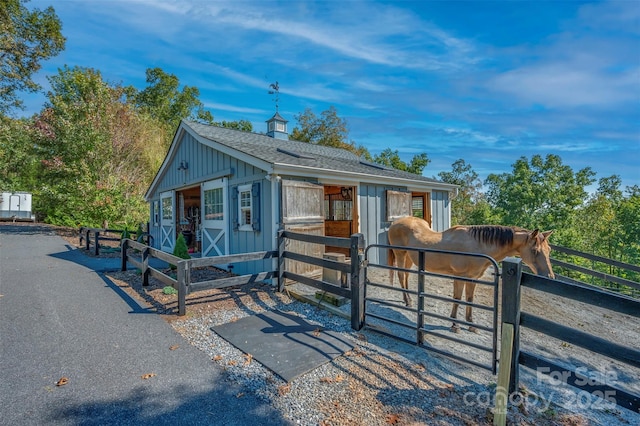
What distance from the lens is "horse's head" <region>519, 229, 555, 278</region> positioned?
391cm

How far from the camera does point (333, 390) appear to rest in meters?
2.74

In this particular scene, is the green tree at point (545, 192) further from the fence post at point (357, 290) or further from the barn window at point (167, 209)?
the barn window at point (167, 209)

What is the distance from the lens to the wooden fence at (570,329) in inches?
77.5

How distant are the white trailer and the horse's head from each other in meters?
31.1

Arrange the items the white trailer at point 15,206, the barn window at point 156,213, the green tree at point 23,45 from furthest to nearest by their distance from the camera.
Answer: the white trailer at point 15,206 < the green tree at point 23,45 < the barn window at point 156,213

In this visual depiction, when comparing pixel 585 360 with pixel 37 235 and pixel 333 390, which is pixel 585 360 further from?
pixel 37 235

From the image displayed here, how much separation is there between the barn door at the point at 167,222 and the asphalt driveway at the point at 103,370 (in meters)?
5.42

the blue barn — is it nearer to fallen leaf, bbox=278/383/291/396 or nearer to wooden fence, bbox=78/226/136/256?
wooden fence, bbox=78/226/136/256

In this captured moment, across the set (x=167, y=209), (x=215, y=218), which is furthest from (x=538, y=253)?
(x=167, y=209)

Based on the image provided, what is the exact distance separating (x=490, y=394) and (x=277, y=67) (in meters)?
13.3

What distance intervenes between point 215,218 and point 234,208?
1248 millimetres

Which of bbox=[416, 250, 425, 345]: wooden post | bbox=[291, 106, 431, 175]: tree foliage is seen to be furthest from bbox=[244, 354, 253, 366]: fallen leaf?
bbox=[291, 106, 431, 175]: tree foliage

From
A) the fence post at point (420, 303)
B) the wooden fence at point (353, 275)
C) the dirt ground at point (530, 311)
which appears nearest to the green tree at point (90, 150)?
the dirt ground at point (530, 311)

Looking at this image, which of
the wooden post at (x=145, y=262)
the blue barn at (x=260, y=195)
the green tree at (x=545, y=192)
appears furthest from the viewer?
the green tree at (x=545, y=192)
